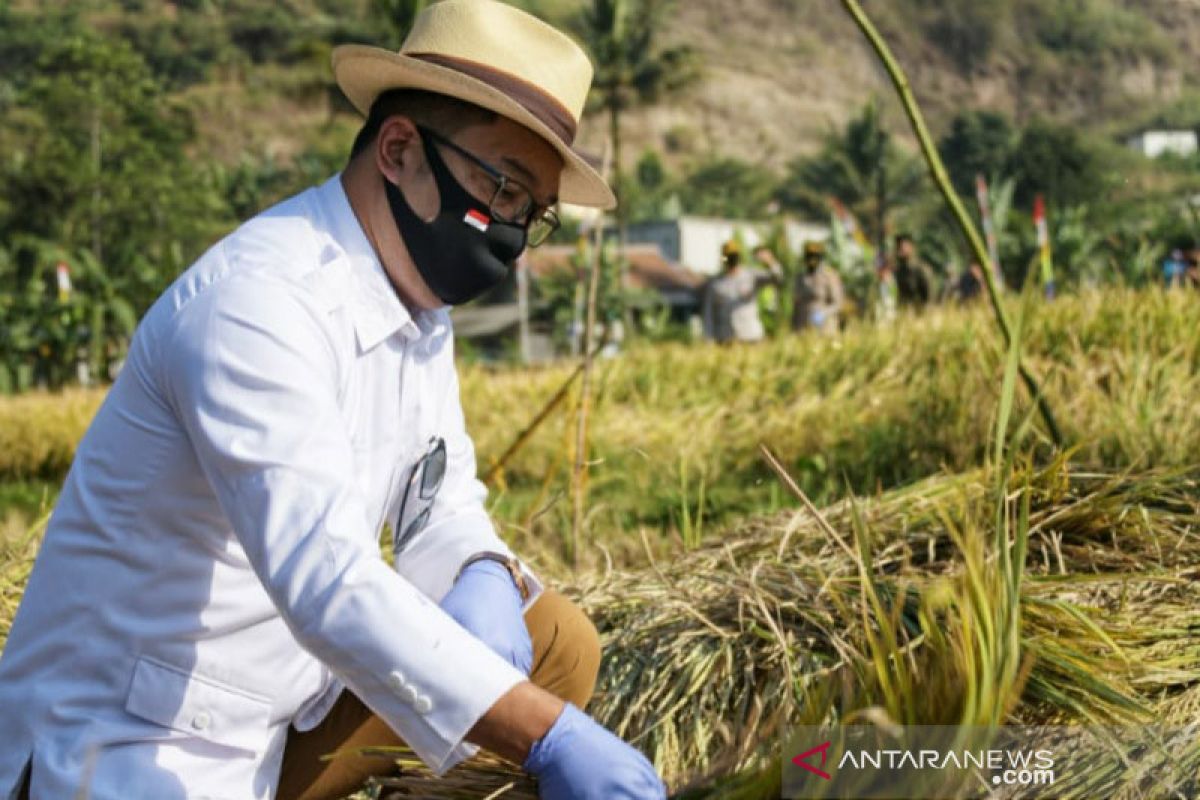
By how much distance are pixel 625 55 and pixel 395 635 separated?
37315mm

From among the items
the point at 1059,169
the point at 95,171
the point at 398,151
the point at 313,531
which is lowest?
the point at 1059,169

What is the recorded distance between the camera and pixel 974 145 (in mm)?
77188

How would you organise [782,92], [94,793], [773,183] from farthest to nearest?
[782,92], [773,183], [94,793]

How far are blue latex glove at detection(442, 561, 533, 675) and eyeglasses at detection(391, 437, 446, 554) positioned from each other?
0.43 feet

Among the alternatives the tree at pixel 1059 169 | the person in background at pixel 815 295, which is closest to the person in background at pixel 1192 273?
the person in background at pixel 815 295

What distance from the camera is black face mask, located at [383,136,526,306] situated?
81.7 inches

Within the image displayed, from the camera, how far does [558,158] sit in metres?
2.17

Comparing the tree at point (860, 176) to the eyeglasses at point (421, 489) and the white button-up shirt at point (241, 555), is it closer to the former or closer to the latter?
the eyeglasses at point (421, 489)

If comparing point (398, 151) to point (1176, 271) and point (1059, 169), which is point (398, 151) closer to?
point (1176, 271)

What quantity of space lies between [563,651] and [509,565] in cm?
17

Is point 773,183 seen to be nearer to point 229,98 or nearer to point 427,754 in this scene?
point 229,98

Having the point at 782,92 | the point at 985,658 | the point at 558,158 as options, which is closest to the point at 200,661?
the point at 558,158

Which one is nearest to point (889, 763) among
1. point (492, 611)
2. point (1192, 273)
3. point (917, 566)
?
point (492, 611)

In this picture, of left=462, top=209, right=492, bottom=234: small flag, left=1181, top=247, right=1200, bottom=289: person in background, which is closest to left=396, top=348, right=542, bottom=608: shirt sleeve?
left=462, top=209, right=492, bottom=234: small flag
